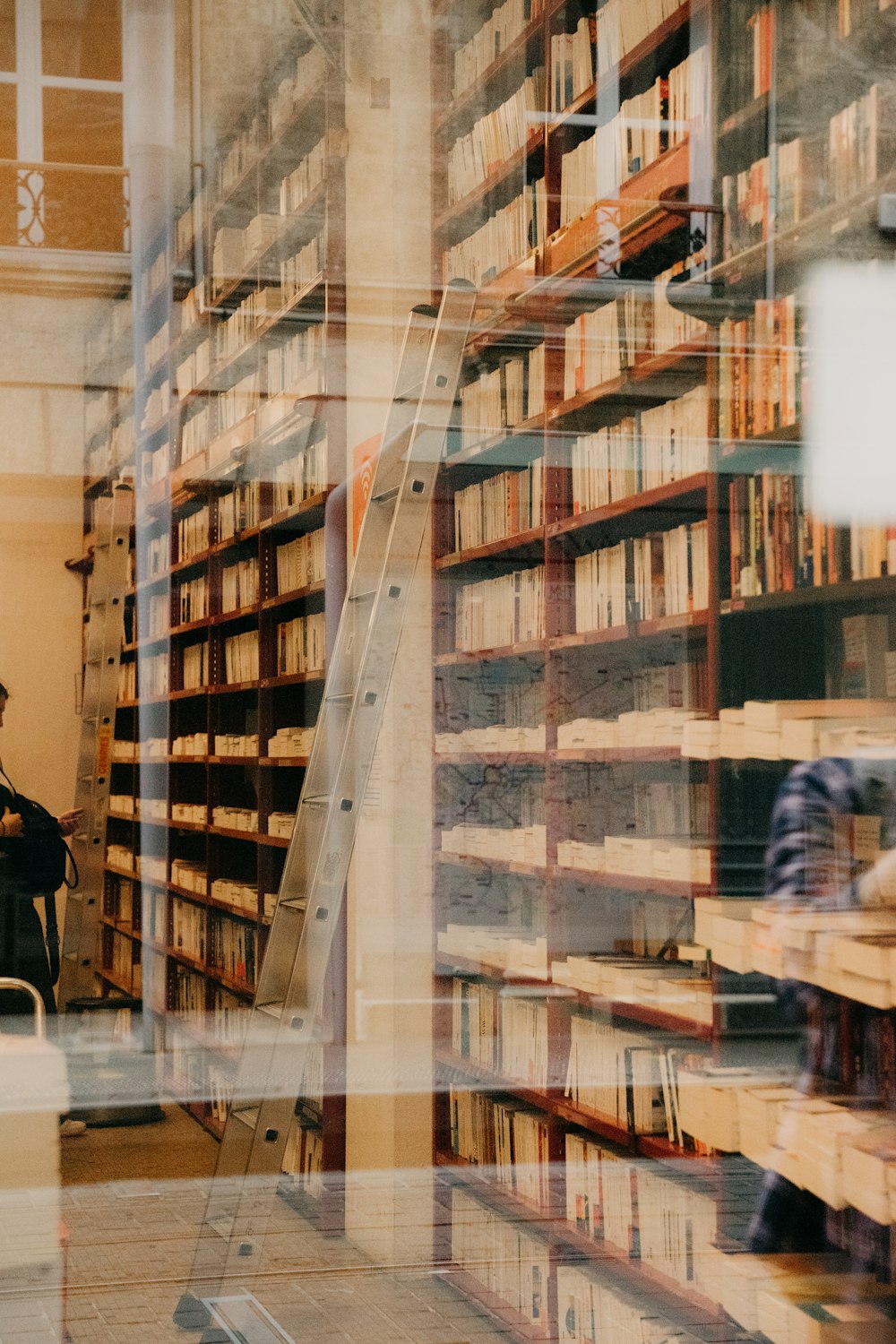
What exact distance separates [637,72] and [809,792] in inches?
63.0

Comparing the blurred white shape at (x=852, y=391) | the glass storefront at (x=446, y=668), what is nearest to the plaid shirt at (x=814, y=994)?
the glass storefront at (x=446, y=668)

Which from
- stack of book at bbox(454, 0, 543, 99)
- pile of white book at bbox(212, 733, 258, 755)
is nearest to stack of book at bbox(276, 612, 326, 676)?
pile of white book at bbox(212, 733, 258, 755)

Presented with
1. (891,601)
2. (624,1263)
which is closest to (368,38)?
(891,601)

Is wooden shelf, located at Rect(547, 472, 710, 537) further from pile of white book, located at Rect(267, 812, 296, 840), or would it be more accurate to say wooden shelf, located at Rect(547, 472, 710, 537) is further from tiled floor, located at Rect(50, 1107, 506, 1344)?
tiled floor, located at Rect(50, 1107, 506, 1344)

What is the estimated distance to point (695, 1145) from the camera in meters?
2.65

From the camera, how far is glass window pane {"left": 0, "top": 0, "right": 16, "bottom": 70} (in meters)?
3.39

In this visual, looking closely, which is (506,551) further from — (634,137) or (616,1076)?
(616,1076)

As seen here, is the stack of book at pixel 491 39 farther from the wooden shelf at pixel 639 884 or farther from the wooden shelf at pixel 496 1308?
the wooden shelf at pixel 496 1308

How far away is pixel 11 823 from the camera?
11.8 feet

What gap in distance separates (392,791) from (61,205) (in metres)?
1.75

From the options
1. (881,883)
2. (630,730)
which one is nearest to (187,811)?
(630,730)

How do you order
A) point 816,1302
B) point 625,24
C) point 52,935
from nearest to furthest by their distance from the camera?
point 816,1302 < point 625,24 < point 52,935

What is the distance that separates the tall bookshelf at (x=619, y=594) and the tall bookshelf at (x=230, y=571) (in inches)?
18.3

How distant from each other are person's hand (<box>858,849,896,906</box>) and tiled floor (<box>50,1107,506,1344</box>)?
138 centimetres
